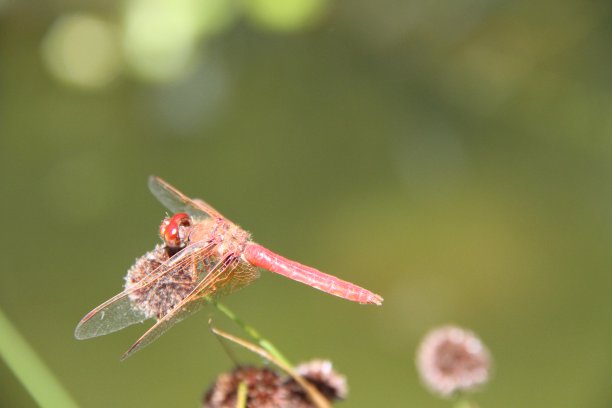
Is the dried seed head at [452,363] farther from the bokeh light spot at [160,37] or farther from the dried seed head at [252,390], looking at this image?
the bokeh light spot at [160,37]

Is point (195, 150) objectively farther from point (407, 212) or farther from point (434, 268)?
point (434, 268)

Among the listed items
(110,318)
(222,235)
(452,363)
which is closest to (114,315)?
(110,318)

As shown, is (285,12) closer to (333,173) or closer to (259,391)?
(333,173)

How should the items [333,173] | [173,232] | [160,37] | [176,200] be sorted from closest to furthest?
[173,232] → [176,200] → [160,37] → [333,173]

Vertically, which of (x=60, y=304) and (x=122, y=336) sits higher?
(x=60, y=304)

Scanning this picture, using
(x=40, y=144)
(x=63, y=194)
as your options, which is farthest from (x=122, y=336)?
(x=40, y=144)

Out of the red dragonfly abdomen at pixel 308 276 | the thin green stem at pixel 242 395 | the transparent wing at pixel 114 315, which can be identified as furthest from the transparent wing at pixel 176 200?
the thin green stem at pixel 242 395
